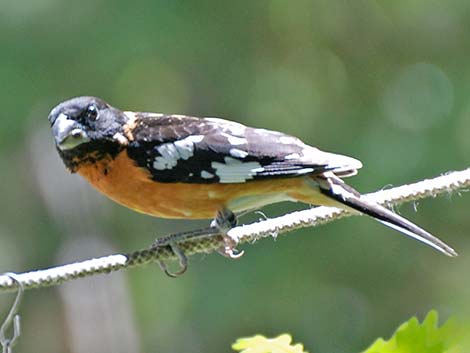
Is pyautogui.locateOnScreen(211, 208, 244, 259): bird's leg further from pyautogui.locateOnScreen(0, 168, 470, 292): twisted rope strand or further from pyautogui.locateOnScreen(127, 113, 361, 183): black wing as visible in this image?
pyautogui.locateOnScreen(127, 113, 361, 183): black wing

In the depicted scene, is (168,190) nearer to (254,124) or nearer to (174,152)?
(174,152)

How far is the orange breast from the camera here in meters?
3.33

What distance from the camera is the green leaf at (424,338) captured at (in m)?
1.53

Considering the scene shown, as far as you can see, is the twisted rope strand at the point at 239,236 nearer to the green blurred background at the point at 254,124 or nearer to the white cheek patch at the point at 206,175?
the white cheek patch at the point at 206,175

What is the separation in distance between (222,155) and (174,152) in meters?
0.17

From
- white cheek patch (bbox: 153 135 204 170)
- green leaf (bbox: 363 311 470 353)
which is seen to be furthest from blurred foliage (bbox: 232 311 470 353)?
white cheek patch (bbox: 153 135 204 170)

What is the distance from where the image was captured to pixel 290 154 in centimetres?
334

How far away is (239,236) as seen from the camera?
3.16 m

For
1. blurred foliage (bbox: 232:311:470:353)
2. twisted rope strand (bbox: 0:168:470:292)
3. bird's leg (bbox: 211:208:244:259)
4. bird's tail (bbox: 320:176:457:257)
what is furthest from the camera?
bird's leg (bbox: 211:208:244:259)

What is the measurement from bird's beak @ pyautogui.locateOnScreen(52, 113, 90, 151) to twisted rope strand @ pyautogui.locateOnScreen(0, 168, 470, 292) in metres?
0.50

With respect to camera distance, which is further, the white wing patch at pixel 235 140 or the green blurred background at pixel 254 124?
the green blurred background at pixel 254 124

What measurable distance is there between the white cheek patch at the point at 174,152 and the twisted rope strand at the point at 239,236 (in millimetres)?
274

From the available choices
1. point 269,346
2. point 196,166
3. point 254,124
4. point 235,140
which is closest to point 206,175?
point 196,166

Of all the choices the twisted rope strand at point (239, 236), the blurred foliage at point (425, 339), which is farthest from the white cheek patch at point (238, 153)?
the blurred foliage at point (425, 339)
